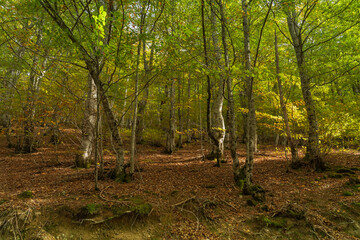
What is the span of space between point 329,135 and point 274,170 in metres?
2.51

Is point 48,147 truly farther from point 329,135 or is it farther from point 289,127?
point 329,135

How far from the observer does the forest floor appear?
3.65m

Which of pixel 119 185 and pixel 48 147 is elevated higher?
pixel 48 147

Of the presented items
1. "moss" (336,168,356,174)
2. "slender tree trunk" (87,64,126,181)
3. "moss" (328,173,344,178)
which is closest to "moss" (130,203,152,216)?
"slender tree trunk" (87,64,126,181)

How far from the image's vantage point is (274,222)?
13.6 feet

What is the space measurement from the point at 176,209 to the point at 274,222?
92.2 inches

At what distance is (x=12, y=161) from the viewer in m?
8.96

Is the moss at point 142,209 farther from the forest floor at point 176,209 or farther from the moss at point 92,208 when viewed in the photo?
the moss at point 92,208

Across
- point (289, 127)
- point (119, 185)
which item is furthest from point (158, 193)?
point (289, 127)

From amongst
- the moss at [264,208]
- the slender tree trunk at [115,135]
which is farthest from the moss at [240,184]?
the slender tree trunk at [115,135]

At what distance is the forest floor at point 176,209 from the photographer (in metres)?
3.65

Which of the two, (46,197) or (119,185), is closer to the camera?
(46,197)

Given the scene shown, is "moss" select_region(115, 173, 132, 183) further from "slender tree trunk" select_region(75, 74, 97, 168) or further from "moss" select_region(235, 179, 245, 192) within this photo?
"moss" select_region(235, 179, 245, 192)

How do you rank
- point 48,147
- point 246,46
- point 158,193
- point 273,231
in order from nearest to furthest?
1. point 273,231
2. point 158,193
3. point 246,46
4. point 48,147
